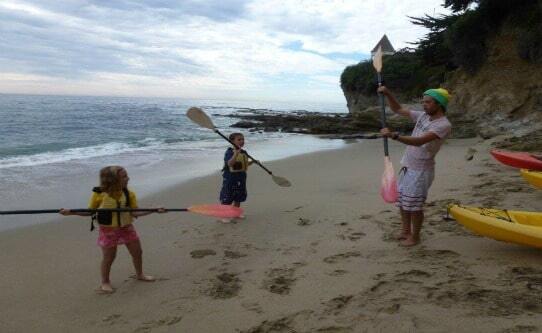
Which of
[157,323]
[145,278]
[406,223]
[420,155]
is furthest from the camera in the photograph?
[406,223]

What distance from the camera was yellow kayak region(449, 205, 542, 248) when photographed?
3.55 m

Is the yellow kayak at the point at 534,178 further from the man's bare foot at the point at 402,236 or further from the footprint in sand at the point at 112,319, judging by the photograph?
the footprint in sand at the point at 112,319

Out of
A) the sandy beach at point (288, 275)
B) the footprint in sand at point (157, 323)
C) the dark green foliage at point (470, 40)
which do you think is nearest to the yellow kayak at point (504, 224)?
the sandy beach at point (288, 275)

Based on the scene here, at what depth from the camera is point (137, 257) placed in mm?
3760

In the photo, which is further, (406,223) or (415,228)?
(406,223)

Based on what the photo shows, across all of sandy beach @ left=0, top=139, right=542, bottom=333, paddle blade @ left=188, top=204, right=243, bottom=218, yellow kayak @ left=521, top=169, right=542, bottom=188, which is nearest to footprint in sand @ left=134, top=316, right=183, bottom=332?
sandy beach @ left=0, top=139, right=542, bottom=333

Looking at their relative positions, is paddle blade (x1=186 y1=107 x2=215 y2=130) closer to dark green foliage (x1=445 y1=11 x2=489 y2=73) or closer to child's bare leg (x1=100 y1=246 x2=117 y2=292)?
child's bare leg (x1=100 y1=246 x2=117 y2=292)

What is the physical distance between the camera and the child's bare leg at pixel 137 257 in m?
3.70

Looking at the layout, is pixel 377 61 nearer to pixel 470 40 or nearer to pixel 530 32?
pixel 530 32

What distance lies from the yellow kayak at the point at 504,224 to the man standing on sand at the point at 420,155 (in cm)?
37

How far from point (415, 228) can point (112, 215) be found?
275 centimetres

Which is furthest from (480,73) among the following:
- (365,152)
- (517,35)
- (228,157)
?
(228,157)

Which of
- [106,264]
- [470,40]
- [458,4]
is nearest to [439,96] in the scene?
[106,264]

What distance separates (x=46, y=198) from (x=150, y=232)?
Result: 308cm
